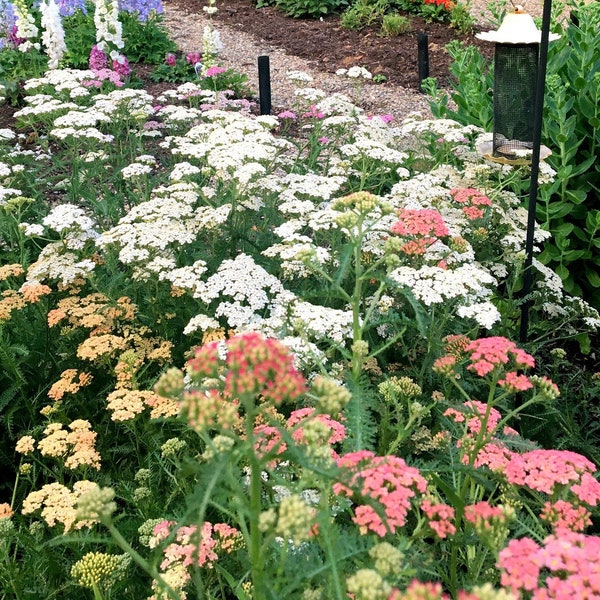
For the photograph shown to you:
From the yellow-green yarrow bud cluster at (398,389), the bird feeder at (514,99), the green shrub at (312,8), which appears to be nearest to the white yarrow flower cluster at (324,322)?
the yellow-green yarrow bud cluster at (398,389)

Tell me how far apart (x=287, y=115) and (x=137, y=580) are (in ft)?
10.8

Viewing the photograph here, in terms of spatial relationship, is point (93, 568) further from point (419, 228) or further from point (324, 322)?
point (419, 228)

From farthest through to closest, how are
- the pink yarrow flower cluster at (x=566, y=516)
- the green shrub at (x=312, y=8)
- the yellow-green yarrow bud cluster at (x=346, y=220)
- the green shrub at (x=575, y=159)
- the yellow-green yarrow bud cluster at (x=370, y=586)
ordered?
1. the green shrub at (x=312, y=8)
2. the green shrub at (x=575, y=159)
3. the yellow-green yarrow bud cluster at (x=346, y=220)
4. the pink yarrow flower cluster at (x=566, y=516)
5. the yellow-green yarrow bud cluster at (x=370, y=586)

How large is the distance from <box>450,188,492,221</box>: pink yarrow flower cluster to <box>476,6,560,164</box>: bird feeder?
0.18 m

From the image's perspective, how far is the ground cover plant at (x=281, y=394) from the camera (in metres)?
1.35

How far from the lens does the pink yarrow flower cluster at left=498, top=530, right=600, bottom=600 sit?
1191 mm

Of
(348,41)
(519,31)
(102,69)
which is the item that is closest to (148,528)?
(519,31)

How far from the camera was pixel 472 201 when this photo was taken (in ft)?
10.5

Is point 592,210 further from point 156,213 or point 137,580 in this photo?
point 137,580

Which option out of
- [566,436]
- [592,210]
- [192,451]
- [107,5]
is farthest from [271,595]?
[107,5]

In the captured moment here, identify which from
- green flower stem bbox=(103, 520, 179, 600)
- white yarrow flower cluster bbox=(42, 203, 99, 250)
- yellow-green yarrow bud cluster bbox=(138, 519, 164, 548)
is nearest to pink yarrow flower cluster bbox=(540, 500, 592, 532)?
green flower stem bbox=(103, 520, 179, 600)

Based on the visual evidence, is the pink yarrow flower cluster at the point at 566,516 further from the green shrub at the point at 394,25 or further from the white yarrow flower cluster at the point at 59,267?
the green shrub at the point at 394,25

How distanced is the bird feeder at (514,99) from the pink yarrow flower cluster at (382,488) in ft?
6.62

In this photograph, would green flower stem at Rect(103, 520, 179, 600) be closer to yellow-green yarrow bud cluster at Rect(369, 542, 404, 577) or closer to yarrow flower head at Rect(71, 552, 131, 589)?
yellow-green yarrow bud cluster at Rect(369, 542, 404, 577)
